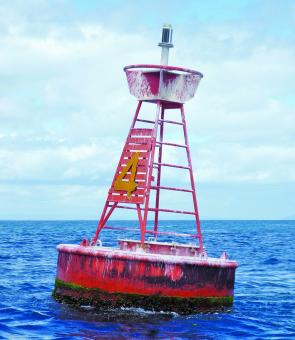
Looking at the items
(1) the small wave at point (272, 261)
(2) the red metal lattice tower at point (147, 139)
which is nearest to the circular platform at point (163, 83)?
(2) the red metal lattice tower at point (147, 139)

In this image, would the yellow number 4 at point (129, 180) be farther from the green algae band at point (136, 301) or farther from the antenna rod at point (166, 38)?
the antenna rod at point (166, 38)

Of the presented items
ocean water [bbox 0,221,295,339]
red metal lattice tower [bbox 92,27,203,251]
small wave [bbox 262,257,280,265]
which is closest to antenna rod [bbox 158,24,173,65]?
red metal lattice tower [bbox 92,27,203,251]

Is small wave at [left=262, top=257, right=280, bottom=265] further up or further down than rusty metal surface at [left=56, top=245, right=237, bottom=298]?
further up

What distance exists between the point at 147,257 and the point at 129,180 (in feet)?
12.4

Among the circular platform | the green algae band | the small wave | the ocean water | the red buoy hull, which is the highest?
the circular platform

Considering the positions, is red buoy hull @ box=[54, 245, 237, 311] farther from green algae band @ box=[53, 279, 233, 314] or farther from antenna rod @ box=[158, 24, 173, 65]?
antenna rod @ box=[158, 24, 173, 65]

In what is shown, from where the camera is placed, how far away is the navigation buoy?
27.0m

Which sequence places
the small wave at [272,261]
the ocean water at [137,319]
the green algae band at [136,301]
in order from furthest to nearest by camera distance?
the small wave at [272,261] → the green algae band at [136,301] → the ocean water at [137,319]

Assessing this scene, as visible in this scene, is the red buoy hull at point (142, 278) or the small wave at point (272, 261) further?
the small wave at point (272, 261)

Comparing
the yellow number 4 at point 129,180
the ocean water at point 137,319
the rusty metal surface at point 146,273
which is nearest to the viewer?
the ocean water at point 137,319

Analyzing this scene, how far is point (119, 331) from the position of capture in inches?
965

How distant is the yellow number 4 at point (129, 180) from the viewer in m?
29.4

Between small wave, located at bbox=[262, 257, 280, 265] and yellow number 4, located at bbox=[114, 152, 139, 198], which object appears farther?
small wave, located at bbox=[262, 257, 280, 265]

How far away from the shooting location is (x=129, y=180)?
29.6 metres
